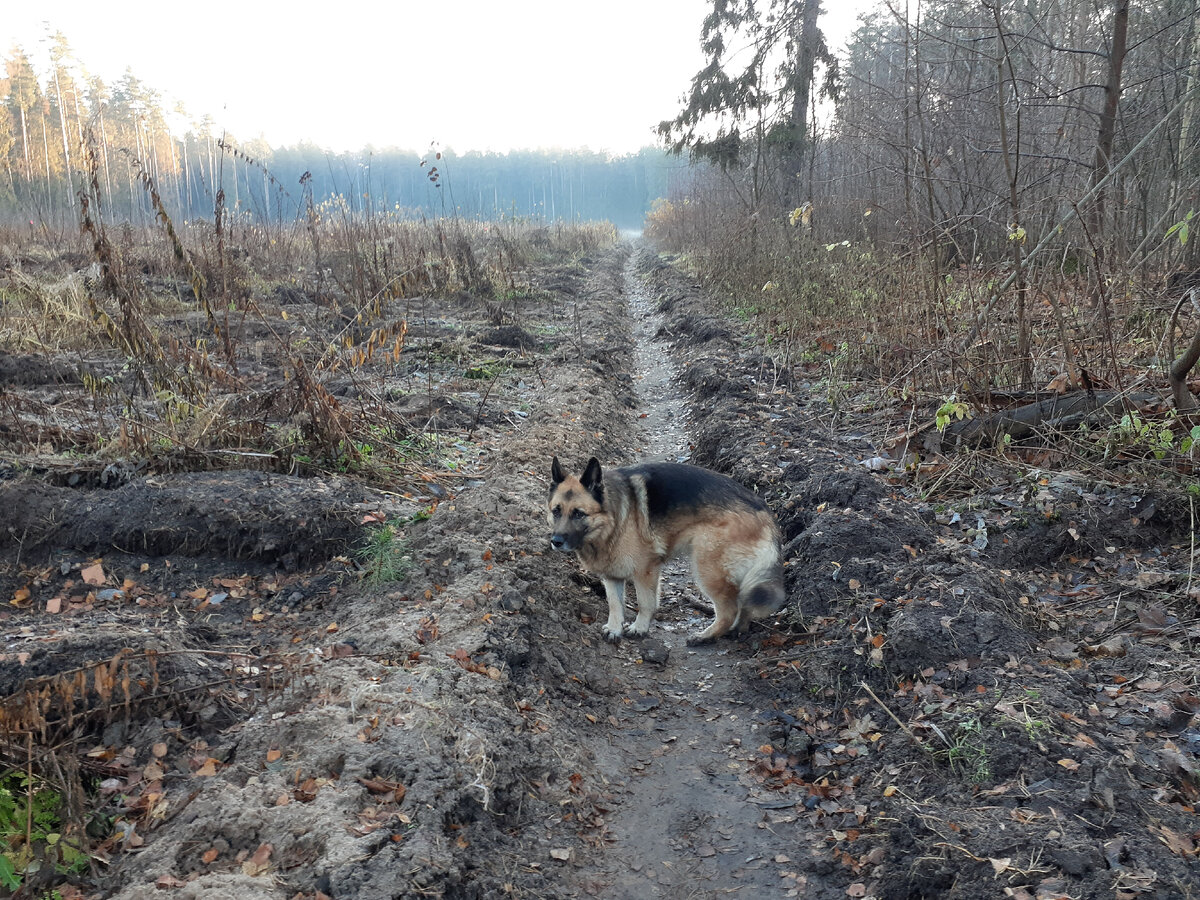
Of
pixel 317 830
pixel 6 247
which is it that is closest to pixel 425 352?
pixel 317 830

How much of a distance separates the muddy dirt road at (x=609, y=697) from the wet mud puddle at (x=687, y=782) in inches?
0.8

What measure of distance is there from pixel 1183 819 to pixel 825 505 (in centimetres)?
329

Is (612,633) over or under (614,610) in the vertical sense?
under

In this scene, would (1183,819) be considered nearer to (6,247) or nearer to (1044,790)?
(1044,790)

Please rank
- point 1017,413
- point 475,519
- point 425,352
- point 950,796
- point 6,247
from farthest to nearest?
point 6,247, point 425,352, point 1017,413, point 475,519, point 950,796

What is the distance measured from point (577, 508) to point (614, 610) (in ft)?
2.94

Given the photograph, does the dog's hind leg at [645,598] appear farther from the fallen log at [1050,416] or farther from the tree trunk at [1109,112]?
the tree trunk at [1109,112]

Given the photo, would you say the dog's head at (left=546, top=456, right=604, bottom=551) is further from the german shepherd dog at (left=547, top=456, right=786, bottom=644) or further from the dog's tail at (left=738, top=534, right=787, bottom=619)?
the dog's tail at (left=738, top=534, right=787, bottom=619)

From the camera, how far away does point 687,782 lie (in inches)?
148

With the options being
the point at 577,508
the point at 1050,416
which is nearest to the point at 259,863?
the point at 577,508

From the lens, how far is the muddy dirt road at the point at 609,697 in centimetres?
279

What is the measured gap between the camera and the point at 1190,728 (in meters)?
3.21

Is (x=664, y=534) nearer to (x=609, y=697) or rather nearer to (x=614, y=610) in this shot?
(x=614, y=610)

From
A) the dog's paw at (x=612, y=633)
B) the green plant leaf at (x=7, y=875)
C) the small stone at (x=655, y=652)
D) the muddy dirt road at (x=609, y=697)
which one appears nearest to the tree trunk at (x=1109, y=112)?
the muddy dirt road at (x=609, y=697)
